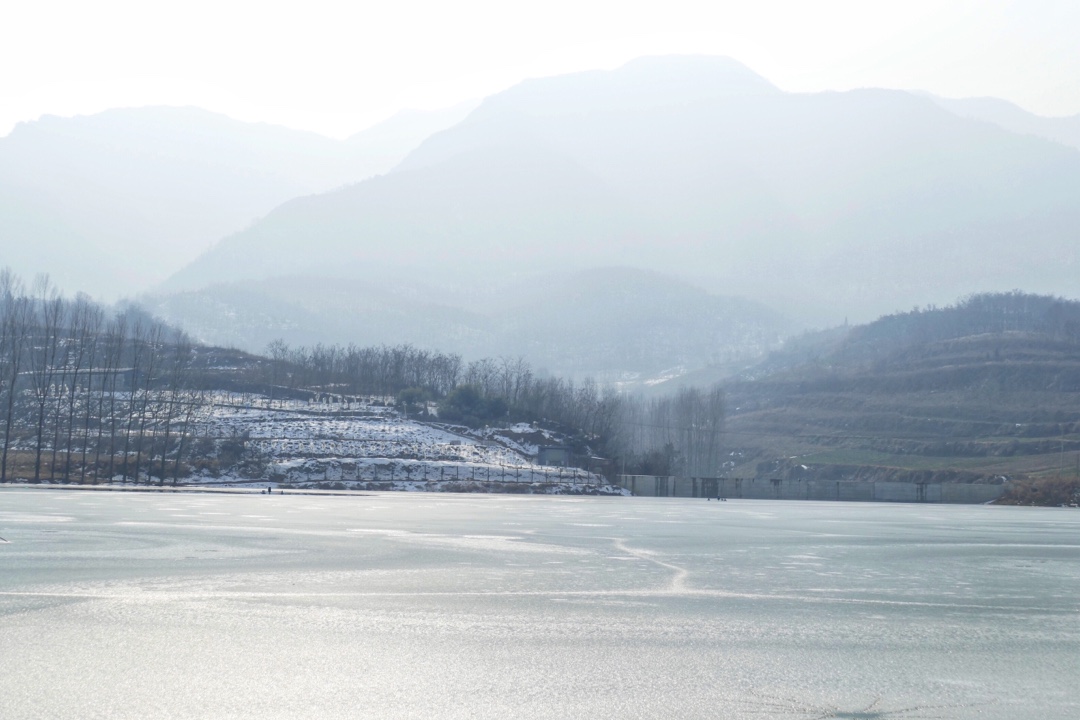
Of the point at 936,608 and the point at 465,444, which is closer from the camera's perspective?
the point at 936,608

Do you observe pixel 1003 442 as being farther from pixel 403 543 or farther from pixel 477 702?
pixel 477 702

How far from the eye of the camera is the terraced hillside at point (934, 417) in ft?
419

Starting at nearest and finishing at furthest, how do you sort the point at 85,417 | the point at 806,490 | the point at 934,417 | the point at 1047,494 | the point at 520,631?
the point at 520,631 < the point at 1047,494 < the point at 85,417 < the point at 806,490 < the point at 934,417

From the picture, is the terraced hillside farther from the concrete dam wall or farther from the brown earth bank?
the brown earth bank

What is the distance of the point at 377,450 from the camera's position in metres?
82.0

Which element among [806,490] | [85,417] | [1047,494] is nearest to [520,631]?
→ [85,417]

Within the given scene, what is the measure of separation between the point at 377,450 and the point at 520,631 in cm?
7236

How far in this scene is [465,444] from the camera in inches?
3548

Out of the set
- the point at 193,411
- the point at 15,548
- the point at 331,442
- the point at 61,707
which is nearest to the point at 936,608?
the point at 61,707

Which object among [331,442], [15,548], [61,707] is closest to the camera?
[61,707]

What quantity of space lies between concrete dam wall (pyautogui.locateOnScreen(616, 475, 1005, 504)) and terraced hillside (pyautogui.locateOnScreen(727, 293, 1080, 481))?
2293 centimetres

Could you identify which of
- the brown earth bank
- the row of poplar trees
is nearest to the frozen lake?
the row of poplar trees

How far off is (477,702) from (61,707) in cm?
335

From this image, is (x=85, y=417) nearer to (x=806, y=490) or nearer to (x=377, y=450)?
(x=377, y=450)
